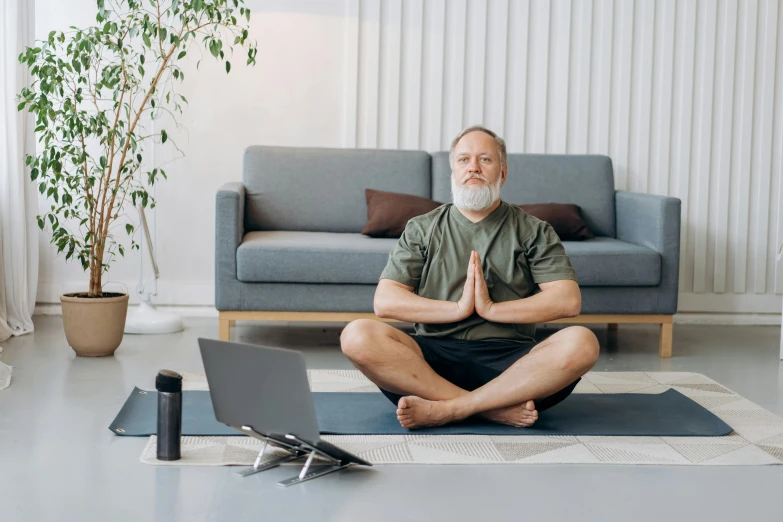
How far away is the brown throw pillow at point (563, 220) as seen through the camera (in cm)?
417

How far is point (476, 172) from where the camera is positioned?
272cm

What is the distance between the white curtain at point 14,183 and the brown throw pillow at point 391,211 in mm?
1555

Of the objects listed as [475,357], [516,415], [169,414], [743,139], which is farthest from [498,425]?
[743,139]

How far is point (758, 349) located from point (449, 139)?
1.82 m

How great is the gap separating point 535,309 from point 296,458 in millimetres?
790

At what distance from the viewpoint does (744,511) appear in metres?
2.06

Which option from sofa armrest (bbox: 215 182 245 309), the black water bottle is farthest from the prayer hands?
sofa armrest (bbox: 215 182 245 309)

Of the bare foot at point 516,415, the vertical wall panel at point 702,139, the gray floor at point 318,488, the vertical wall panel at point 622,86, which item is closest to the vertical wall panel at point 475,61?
the vertical wall panel at point 622,86

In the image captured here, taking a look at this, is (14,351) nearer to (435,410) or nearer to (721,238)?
(435,410)

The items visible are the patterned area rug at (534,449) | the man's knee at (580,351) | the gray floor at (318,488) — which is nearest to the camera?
the gray floor at (318,488)

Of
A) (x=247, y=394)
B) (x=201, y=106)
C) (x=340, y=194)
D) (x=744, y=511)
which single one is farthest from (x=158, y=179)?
(x=744, y=511)

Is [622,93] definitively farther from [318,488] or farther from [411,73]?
[318,488]

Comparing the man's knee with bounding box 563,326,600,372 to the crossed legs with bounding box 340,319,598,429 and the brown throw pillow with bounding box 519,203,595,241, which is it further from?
the brown throw pillow with bounding box 519,203,595,241

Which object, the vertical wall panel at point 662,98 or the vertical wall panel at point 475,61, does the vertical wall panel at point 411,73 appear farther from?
the vertical wall panel at point 662,98
